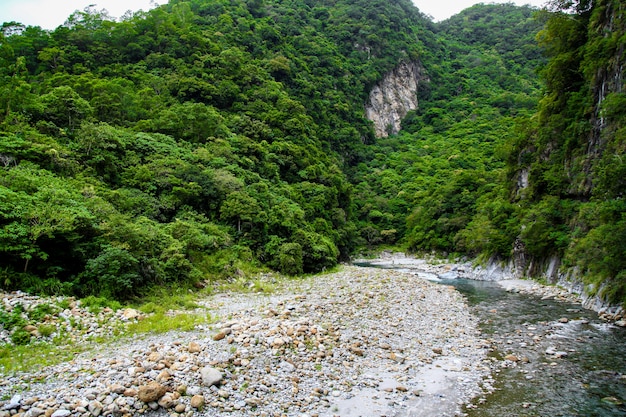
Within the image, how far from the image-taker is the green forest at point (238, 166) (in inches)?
644

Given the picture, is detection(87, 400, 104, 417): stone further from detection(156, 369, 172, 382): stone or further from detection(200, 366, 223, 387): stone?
detection(200, 366, 223, 387): stone

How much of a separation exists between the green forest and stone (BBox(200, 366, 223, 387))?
25.1 feet

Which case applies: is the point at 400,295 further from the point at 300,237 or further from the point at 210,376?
the point at 210,376

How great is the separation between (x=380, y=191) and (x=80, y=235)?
86.2 metres

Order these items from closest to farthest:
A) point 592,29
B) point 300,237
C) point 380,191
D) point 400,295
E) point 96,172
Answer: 1. point 400,295
2. point 96,172
3. point 592,29
4. point 300,237
5. point 380,191

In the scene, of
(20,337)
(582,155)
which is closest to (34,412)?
(20,337)

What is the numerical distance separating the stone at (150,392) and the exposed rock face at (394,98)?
4731 inches

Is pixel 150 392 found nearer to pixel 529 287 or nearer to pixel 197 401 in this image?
pixel 197 401

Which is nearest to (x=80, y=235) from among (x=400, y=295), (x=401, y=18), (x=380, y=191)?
(x=400, y=295)

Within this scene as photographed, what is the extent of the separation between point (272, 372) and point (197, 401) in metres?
2.32

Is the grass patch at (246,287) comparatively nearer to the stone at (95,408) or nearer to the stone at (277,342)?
the stone at (277,342)

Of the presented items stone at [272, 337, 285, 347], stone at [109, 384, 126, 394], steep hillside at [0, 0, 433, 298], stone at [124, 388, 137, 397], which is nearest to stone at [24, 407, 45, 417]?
stone at [109, 384, 126, 394]

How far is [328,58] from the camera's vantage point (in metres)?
107

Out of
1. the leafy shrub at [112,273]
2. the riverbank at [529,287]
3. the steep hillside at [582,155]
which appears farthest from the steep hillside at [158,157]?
the steep hillside at [582,155]
